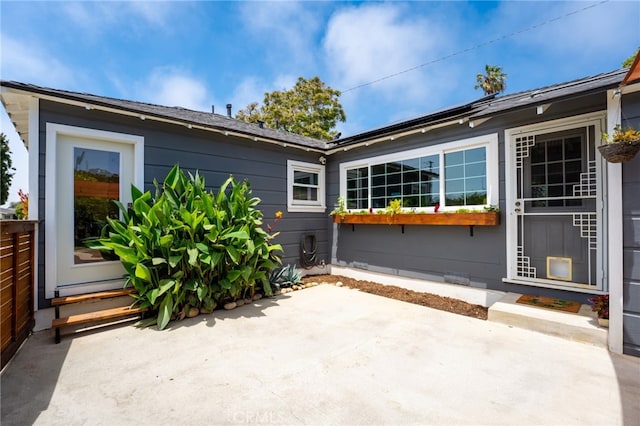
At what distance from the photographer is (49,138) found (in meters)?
3.28

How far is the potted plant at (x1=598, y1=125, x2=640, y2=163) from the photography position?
2.33 meters

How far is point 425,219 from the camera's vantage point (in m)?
4.41

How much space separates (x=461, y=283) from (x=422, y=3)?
5.56 metres

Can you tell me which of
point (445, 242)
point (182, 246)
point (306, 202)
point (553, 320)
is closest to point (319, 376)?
point (182, 246)

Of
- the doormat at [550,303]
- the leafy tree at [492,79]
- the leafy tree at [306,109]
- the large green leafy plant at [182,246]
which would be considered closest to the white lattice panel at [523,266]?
the doormat at [550,303]

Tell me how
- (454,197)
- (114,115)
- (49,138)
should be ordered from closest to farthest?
(49,138) → (114,115) → (454,197)

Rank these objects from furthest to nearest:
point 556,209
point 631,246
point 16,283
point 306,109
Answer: point 306,109
point 556,209
point 16,283
point 631,246

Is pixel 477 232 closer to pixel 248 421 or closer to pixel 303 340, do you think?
pixel 303 340

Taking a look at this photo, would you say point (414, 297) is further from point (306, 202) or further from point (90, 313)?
point (90, 313)

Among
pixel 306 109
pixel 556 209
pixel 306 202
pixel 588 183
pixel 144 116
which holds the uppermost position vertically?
pixel 306 109

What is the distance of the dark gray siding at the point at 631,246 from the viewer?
2439mm

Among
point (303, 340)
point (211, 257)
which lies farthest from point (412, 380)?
point (211, 257)

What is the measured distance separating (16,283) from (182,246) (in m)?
1.42

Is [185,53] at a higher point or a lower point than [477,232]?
higher
